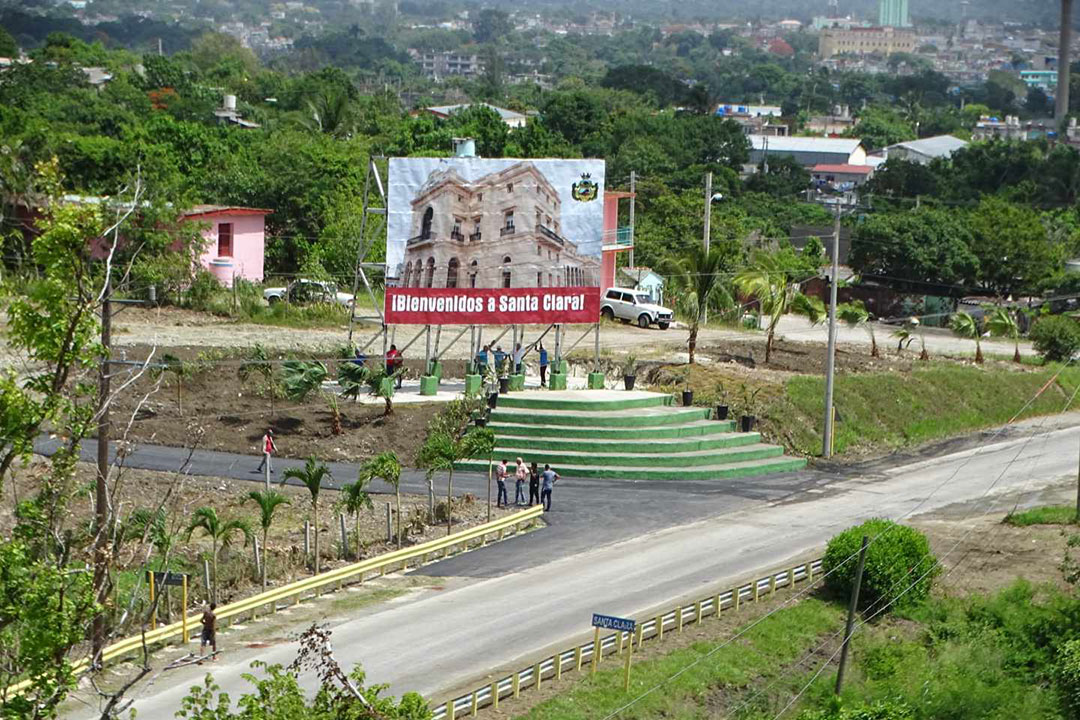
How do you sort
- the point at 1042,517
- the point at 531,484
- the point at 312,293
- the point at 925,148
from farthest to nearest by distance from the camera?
the point at 925,148
the point at 312,293
the point at 1042,517
the point at 531,484

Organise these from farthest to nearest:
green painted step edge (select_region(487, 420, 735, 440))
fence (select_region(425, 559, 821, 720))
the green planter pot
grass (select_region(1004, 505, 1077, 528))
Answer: the green planter pot
green painted step edge (select_region(487, 420, 735, 440))
grass (select_region(1004, 505, 1077, 528))
fence (select_region(425, 559, 821, 720))

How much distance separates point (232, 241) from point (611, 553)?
33.2m

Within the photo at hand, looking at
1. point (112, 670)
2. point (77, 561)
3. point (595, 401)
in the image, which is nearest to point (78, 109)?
point (595, 401)

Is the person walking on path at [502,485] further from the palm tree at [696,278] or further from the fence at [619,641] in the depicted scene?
the palm tree at [696,278]

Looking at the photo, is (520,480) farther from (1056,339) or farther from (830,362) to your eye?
(1056,339)

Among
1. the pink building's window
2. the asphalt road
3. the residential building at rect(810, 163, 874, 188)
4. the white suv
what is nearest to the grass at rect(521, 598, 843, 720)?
the asphalt road

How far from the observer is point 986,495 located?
41.3 meters

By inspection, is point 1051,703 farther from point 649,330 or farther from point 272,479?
point 649,330

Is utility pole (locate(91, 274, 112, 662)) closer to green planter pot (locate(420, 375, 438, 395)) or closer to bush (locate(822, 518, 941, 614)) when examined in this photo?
bush (locate(822, 518, 941, 614))

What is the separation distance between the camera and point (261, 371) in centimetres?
4291

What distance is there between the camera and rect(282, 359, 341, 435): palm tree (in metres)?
41.2

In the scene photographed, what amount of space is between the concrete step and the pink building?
804 inches

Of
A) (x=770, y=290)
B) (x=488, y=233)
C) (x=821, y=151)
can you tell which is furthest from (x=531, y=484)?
(x=821, y=151)

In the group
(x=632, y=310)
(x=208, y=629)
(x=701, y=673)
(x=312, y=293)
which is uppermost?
(x=312, y=293)
